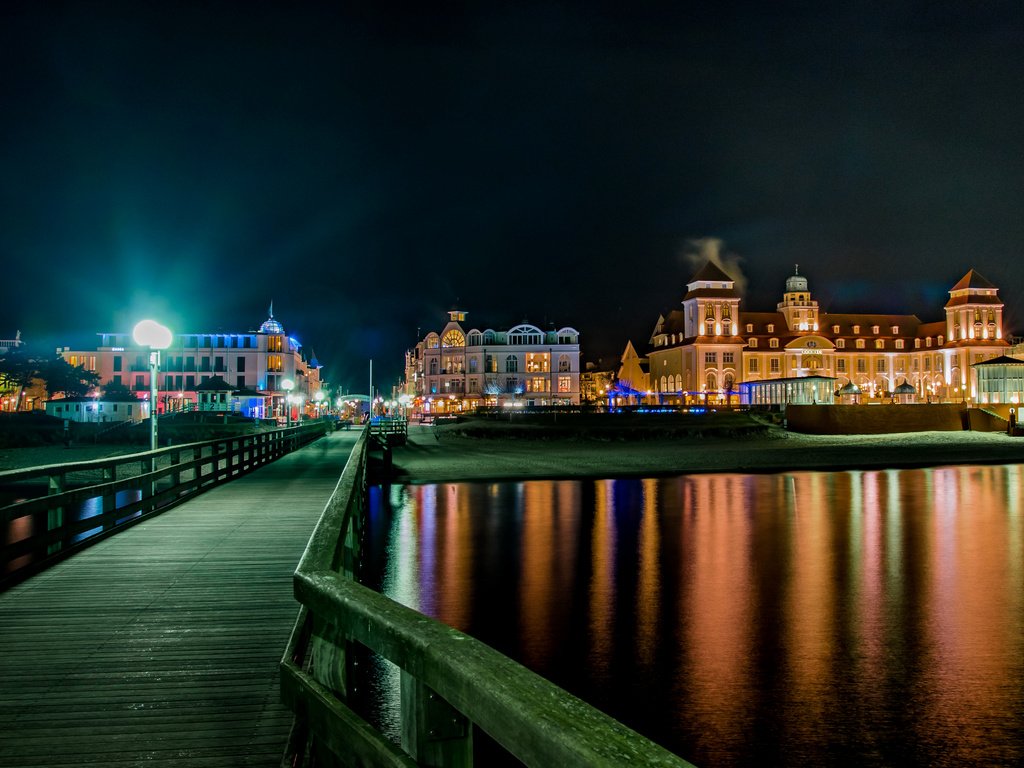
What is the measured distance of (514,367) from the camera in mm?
106938

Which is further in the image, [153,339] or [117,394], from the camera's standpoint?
[117,394]

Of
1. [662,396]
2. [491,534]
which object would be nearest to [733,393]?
[662,396]

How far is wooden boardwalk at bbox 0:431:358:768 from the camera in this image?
481 cm

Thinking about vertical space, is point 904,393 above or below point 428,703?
above

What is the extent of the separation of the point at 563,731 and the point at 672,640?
37.0ft

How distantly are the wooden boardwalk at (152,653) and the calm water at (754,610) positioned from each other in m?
4.40

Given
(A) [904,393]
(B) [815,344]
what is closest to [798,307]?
(B) [815,344]

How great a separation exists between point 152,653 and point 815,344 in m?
107

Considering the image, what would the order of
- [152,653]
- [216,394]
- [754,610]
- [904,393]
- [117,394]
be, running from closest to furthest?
1. [152,653]
2. [754,610]
3. [117,394]
4. [904,393]
5. [216,394]

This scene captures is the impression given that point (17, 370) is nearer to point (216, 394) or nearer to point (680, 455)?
point (216, 394)

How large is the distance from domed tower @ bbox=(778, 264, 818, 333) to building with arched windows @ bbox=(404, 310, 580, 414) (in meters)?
29.3

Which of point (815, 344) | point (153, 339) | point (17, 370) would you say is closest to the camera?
point (153, 339)

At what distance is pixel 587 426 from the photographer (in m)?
72.2

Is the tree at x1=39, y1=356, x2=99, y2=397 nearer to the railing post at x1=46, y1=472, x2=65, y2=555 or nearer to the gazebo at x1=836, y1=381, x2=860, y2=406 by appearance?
the gazebo at x1=836, y1=381, x2=860, y2=406
